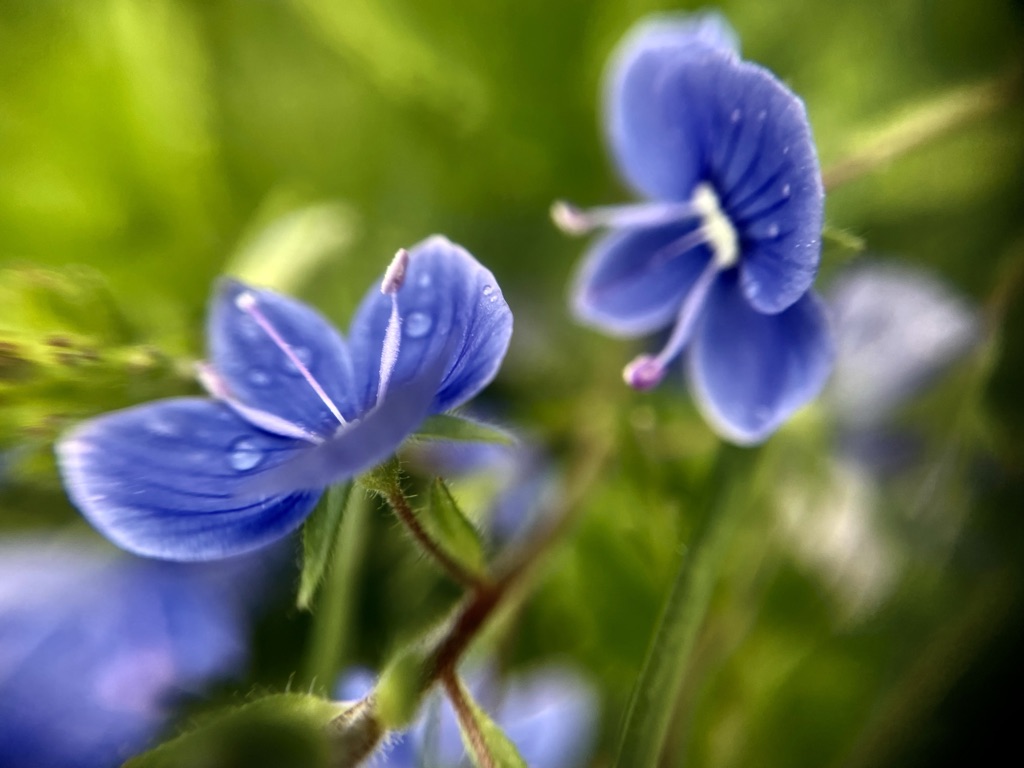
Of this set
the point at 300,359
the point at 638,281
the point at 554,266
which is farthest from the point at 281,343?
the point at 554,266

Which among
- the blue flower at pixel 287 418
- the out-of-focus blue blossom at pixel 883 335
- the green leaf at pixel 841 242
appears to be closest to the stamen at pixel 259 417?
the blue flower at pixel 287 418

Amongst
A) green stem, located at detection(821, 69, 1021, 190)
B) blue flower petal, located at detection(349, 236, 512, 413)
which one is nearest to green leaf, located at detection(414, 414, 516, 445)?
blue flower petal, located at detection(349, 236, 512, 413)

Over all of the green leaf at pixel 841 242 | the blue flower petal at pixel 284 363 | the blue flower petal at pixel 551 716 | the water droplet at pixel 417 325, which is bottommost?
the blue flower petal at pixel 551 716

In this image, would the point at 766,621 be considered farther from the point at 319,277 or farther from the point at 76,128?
the point at 76,128

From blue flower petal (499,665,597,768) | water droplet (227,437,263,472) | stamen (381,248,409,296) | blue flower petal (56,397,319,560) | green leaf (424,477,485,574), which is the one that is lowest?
blue flower petal (499,665,597,768)

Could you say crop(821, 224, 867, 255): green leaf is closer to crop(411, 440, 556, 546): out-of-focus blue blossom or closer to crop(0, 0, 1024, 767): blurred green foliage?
crop(0, 0, 1024, 767): blurred green foliage

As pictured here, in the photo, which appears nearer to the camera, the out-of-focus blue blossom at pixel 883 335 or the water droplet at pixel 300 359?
the water droplet at pixel 300 359

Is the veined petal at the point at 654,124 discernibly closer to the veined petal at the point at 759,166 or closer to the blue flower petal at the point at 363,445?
the veined petal at the point at 759,166

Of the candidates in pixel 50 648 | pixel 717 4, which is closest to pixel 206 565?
pixel 50 648
